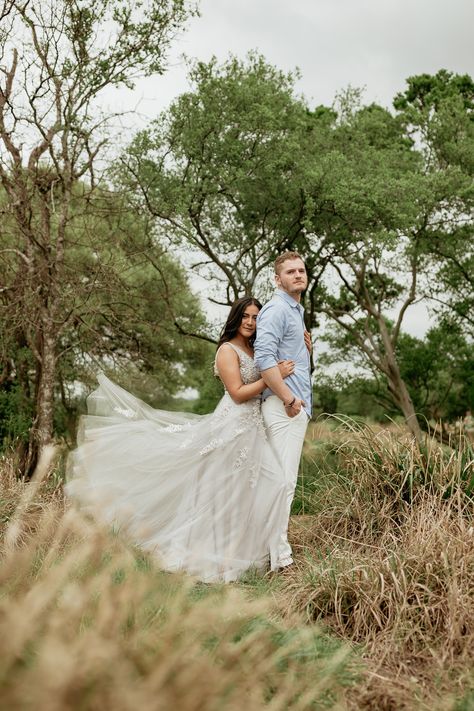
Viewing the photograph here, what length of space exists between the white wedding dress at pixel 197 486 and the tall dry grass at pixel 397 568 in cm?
49

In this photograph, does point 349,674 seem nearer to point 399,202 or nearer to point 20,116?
point 20,116

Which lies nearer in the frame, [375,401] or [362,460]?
[362,460]

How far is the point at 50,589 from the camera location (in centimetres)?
163

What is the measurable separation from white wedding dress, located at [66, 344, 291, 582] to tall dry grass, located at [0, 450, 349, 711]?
1.63 m

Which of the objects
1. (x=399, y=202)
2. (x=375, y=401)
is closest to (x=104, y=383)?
(x=399, y=202)

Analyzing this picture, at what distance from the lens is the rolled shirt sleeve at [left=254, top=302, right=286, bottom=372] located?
5316mm

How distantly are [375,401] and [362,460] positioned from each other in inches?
838

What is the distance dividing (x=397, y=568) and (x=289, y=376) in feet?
6.00

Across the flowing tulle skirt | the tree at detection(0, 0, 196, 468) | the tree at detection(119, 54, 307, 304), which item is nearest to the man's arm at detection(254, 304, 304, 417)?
the flowing tulle skirt

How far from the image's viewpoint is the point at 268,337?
5.35 metres

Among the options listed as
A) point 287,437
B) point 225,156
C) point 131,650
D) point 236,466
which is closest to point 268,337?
point 287,437

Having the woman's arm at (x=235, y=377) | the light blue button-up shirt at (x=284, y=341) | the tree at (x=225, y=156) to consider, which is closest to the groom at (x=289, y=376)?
the light blue button-up shirt at (x=284, y=341)

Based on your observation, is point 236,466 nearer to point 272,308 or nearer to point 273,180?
point 272,308

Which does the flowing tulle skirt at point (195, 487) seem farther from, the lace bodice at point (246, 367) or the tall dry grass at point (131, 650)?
the tall dry grass at point (131, 650)
